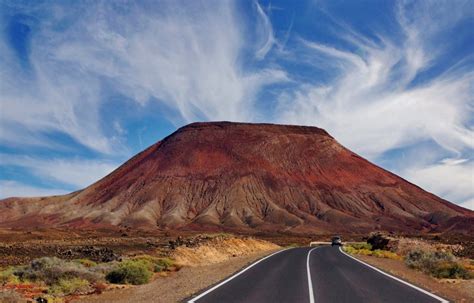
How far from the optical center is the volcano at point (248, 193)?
120m

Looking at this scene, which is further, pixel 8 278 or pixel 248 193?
pixel 248 193

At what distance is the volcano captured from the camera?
119750 mm

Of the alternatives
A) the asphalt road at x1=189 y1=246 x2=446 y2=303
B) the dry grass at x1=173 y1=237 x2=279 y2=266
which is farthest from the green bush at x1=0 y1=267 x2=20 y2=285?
the dry grass at x1=173 y1=237 x2=279 y2=266

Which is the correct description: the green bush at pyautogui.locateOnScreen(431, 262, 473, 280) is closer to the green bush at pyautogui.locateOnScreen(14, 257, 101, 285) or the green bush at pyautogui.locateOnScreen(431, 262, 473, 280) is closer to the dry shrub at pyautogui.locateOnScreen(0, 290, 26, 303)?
the green bush at pyautogui.locateOnScreen(14, 257, 101, 285)

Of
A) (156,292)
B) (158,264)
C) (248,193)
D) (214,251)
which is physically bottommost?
(156,292)

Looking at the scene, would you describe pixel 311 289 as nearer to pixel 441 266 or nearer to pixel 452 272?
pixel 452 272

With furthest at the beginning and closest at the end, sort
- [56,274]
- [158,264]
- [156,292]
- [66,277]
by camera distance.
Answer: [158,264] → [56,274] → [66,277] → [156,292]

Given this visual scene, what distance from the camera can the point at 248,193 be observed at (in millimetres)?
131625

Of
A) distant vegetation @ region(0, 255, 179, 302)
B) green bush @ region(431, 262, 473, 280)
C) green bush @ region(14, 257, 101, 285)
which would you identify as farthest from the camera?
green bush @ region(431, 262, 473, 280)

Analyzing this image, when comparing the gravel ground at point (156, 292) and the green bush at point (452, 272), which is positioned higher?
the green bush at point (452, 272)

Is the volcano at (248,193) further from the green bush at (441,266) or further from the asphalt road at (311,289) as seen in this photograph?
the asphalt road at (311,289)

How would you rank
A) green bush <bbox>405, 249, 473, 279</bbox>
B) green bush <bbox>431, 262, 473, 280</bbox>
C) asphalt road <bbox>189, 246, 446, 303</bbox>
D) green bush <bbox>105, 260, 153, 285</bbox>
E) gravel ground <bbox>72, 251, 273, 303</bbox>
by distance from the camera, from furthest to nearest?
green bush <bbox>405, 249, 473, 279</bbox>
green bush <bbox>431, 262, 473, 280</bbox>
green bush <bbox>105, 260, 153, 285</bbox>
gravel ground <bbox>72, 251, 273, 303</bbox>
asphalt road <bbox>189, 246, 446, 303</bbox>

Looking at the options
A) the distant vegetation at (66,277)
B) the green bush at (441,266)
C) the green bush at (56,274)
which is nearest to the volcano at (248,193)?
the green bush at (441,266)

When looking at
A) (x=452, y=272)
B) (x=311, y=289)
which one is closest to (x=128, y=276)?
(x=311, y=289)
